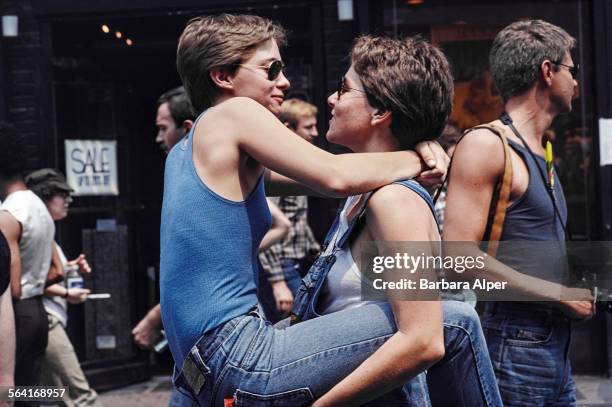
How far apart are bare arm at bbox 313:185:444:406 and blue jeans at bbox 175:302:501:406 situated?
0.03 meters

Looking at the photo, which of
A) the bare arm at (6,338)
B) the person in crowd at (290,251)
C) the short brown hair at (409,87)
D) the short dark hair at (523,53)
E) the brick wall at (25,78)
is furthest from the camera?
the brick wall at (25,78)

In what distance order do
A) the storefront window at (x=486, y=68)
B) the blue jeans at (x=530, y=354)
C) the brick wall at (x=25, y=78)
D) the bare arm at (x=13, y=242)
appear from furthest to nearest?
1. the brick wall at (x=25, y=78)
2. the storefront window at (x=486, y=68)
3. the bare arm at (x=13, y=242)
4. the blue jeans at (x=530, y=354)

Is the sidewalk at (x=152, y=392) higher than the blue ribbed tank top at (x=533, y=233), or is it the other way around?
the blue ribbed tank top at (x=533, y=233)

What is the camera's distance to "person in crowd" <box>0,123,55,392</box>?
5129 mm

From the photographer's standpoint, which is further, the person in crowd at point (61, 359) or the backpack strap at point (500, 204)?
the person in crowd at point (61, 359)

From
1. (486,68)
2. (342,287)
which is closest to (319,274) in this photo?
(342,287)

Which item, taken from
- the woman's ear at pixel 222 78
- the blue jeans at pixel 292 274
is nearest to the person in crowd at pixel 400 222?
the woman's ear at pixel 222 78

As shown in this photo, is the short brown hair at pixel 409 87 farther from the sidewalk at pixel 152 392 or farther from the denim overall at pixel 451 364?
the sidewalk at pixel 152 392

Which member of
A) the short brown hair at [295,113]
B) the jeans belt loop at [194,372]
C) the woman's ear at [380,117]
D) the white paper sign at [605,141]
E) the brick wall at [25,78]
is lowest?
the jeans belt loop at [194,372]

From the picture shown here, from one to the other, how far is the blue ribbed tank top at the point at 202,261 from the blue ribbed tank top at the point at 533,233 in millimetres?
1111

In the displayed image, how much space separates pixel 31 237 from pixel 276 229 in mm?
1364

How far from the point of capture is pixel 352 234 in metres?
2.53

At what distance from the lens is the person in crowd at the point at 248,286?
93.6 inches

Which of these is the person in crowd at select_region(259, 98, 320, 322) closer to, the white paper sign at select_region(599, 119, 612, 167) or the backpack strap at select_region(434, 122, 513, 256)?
the white paper sign at select_region(599, 119, 612, 167)
